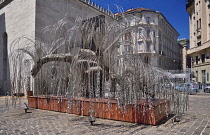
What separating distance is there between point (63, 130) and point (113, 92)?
11.8 feet

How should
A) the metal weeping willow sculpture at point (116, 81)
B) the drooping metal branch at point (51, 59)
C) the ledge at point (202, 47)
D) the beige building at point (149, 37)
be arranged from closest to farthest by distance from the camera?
the metal weeping willow sculpture at point (116, 81), the beige building at point (149, 37), the drooping metal branch at point (51, 59), the ledge at point (202, 47)

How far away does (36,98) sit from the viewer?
10.8m

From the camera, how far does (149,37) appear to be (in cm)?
861

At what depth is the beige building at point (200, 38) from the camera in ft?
110

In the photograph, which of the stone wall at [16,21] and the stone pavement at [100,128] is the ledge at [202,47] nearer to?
the stone wall at [16,21]

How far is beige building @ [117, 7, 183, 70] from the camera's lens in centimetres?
731

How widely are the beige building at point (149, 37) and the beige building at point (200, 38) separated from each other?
6.87m

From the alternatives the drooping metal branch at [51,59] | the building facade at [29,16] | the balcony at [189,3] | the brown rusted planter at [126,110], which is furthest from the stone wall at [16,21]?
the balcony at [189,3]

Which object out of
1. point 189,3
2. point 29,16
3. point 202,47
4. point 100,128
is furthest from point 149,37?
point 189,3

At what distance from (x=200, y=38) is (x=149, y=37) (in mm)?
35595

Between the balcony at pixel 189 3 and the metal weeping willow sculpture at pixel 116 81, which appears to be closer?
the metal weeping willow sculpture at pixel 116 81

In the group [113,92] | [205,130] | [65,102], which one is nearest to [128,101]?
[113,92]

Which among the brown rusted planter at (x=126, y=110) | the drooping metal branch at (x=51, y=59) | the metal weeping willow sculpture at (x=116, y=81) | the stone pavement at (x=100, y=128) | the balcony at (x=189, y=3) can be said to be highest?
the balcony at (x=189, y=3)

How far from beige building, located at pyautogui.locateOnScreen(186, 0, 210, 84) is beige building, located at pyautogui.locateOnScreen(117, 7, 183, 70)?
6867 mm
